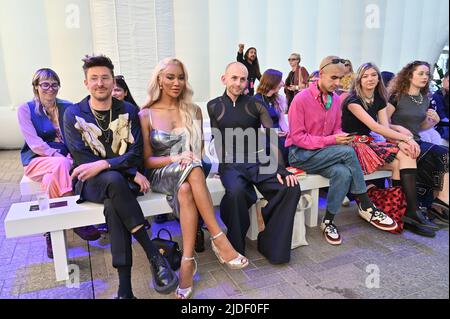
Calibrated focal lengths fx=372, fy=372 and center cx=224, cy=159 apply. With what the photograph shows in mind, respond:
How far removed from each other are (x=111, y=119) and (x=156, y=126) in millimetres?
324

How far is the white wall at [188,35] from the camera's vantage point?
214 inches

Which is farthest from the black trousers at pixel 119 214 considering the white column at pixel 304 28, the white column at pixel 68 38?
the white column at pixel 304 28

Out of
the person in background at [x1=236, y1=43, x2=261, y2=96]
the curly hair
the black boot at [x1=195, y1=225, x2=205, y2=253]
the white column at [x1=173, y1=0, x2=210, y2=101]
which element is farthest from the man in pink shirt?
the white column at [x1=173, y1=0, x2=210, y2=101]

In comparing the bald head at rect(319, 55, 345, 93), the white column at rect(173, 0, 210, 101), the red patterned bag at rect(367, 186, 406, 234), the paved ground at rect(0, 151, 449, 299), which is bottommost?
the paved ground at rect(0, 151, 449, 299)

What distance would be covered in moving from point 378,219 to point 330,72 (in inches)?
50.2

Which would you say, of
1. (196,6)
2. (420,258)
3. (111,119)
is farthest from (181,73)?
(196,6)

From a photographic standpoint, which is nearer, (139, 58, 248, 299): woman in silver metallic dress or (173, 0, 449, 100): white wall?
(139, 58, 248, 299): woman in silver metallic dress

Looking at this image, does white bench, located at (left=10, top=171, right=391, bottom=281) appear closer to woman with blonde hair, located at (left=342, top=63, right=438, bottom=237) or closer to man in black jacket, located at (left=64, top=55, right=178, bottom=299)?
man in black jacket, located at (left=64, top=55, right=178, bottom=299)

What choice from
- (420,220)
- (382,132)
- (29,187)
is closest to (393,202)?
(420,220)

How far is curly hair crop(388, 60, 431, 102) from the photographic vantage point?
3.48 metres

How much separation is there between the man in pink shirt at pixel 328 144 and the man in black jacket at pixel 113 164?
132 centimetres

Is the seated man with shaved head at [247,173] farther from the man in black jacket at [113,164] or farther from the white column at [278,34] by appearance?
the white column at [278,34]
